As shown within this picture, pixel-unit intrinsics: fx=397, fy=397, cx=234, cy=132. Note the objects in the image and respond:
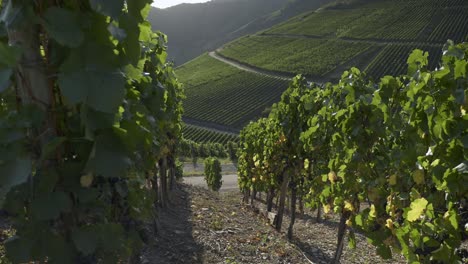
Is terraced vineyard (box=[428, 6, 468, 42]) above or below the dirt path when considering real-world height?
above

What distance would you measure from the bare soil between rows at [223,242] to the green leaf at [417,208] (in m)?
4.86

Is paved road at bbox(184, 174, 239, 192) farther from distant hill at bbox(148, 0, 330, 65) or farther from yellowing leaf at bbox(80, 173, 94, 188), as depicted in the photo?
distant hill at bbox(148, 0, 330, 65)

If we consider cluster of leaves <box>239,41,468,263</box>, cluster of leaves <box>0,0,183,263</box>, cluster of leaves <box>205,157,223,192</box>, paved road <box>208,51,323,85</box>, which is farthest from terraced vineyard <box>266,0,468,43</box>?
cluster of leaves <box>0,0,183,263</box>

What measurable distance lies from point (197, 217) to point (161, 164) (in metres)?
1.83

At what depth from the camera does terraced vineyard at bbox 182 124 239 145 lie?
49312 mm

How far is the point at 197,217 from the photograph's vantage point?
10.8 metres

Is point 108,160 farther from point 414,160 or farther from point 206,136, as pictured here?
point 206,136

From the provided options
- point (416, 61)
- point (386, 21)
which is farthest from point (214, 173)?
point (386, 21)

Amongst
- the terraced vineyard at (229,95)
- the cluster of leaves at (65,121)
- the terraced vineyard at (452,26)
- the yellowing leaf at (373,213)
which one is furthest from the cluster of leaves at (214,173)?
the terraced vineyard at (452,26)

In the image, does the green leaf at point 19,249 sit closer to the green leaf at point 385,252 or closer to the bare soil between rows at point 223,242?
the green leaf at point 385,252

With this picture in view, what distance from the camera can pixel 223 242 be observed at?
8.54 meters

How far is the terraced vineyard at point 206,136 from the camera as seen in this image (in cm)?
4931

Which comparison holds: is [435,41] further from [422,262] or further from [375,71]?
[422,262]

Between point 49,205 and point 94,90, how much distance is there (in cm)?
66
